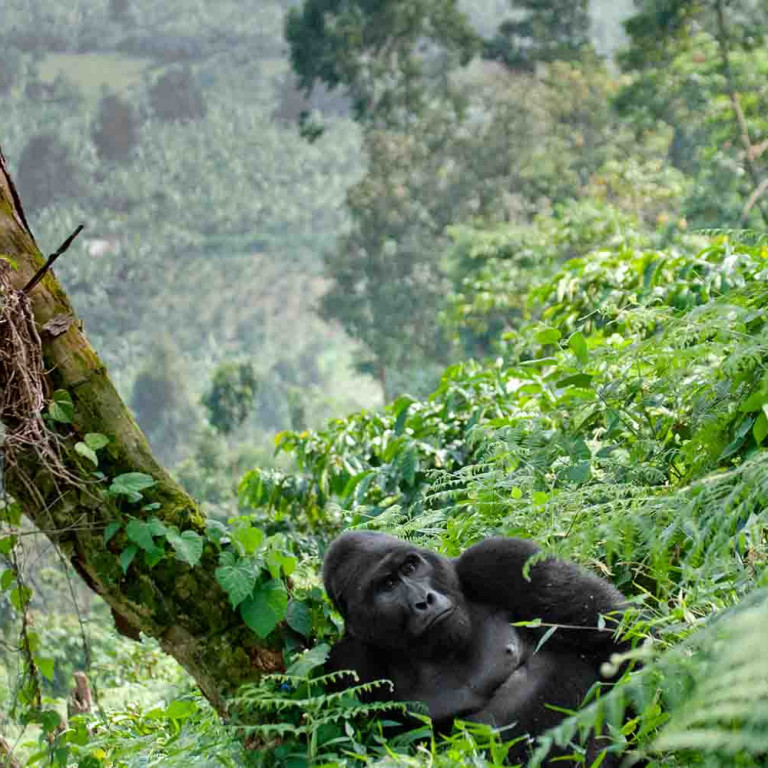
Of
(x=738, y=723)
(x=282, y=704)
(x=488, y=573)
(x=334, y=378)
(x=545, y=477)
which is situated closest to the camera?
(x=738, y=723)

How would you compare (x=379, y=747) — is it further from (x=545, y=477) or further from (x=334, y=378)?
(x=334, y=378)

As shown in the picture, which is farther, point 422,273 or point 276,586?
point 422,273

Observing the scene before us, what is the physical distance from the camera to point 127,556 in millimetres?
2053

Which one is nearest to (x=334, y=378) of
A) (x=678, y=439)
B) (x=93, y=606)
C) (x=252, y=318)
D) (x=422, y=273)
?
(x=252, y=318)

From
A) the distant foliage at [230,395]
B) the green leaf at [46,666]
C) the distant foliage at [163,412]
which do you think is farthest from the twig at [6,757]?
the distant foliage at [163,412]

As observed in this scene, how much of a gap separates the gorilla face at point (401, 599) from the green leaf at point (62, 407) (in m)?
0.60

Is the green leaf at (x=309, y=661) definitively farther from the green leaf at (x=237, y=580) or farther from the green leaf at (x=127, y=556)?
the green leaf at (x=127, y=556)

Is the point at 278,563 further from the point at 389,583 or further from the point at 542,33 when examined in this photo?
the point at 542,33

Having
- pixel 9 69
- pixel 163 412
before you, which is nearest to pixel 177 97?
pixel 9 69

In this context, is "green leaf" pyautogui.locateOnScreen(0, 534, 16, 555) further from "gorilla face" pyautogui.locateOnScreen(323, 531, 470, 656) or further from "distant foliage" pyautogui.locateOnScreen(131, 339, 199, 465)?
"distant foliage" pyautogui.locateOnScreen(131, 339, 199, 465)

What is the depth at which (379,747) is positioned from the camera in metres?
1.99

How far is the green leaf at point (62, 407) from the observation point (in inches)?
81.5

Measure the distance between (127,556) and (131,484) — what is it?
0.13 m

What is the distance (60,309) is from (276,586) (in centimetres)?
65
